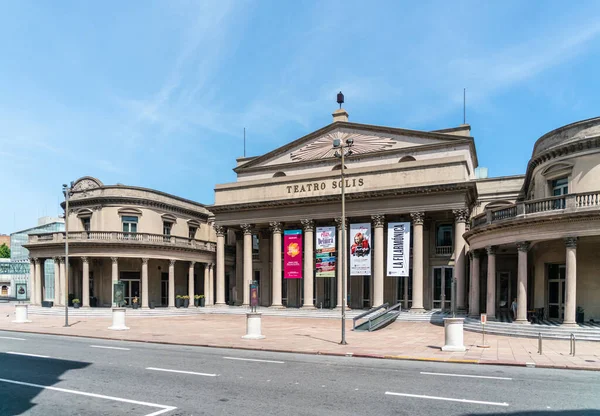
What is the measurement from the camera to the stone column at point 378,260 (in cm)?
3631

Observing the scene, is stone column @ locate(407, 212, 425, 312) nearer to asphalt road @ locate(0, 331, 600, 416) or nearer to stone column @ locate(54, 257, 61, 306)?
asphalt road @ locate(0, 331, 600, 416)

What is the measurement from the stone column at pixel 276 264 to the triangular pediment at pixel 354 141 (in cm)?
698

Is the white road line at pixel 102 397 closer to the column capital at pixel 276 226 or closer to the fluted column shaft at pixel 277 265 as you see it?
the fluted column shaft at pixel 277 265

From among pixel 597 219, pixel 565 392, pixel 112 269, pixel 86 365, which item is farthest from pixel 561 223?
pixel 112 269

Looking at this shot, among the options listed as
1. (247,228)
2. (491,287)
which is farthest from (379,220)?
(247,228)

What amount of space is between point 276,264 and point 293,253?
2178mm

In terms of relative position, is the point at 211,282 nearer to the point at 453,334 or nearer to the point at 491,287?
the point at 491,287

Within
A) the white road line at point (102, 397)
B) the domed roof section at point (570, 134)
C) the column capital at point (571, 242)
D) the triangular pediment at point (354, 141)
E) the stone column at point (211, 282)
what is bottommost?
the stone column at point (211, 282)

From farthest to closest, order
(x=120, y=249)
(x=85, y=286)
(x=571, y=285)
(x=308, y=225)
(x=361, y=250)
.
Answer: (x=120, y=249) → (x=85, y=286) → (x=308, y=225) → (x=361, y=250) → (x=571, y=285)

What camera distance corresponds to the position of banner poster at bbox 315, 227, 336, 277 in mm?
36438

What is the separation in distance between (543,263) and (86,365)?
2361 centimetres

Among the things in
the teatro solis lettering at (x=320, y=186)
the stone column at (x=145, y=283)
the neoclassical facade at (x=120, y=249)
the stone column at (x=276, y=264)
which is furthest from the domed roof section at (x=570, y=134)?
the stone column at (x=145, y=283)

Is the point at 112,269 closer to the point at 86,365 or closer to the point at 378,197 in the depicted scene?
the point at 378,197

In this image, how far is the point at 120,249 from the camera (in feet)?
133
